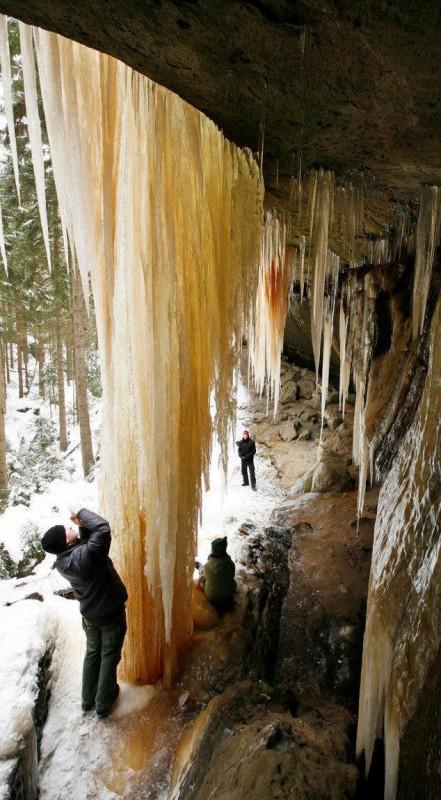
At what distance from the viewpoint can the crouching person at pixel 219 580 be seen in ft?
15.7

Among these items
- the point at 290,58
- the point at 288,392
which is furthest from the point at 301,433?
the point at 290,58

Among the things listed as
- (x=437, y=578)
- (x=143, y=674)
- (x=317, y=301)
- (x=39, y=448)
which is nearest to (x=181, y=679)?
(x=143, y=674)

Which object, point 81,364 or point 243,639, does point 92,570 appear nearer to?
point 243,639

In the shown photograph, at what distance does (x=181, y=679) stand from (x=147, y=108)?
15.7 ft

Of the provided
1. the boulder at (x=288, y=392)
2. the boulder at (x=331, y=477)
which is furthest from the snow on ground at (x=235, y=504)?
the boulder at (x=288, y=392)

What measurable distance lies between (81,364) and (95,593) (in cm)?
782

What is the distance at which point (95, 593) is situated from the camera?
3244mm

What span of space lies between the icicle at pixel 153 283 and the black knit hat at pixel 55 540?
1.72ft

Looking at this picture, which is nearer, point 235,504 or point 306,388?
point 235,504

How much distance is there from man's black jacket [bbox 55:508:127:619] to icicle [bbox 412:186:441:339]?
13.5 ft

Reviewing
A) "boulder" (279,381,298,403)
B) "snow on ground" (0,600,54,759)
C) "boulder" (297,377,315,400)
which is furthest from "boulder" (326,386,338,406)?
A: "snow on ground" (0,600,54,759)

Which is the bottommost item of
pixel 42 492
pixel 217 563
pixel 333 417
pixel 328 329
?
pixel 42 492

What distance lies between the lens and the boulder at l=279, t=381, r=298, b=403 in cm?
1323

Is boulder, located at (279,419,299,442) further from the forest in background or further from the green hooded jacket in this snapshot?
the green hooded jacket
